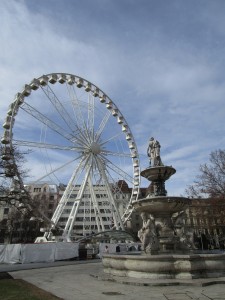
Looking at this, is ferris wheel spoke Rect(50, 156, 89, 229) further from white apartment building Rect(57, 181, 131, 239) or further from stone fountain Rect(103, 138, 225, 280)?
stone fountain Rect(103, 138, 225, 280)

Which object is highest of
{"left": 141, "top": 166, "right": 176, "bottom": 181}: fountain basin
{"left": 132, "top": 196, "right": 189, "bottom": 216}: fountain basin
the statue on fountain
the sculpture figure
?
the statue on fountain

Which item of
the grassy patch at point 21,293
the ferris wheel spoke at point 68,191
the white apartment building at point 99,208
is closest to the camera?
the grassy patch at point 21,293

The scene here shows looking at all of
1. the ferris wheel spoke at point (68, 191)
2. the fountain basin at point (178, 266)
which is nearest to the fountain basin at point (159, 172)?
the fountain basin at point (178, 266)

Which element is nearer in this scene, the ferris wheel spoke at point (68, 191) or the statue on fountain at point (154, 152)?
the statue on fountain at point (154, 152)

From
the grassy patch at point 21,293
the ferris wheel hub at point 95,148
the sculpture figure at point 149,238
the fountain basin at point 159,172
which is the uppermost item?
the ferris wheel hub at point 95,148

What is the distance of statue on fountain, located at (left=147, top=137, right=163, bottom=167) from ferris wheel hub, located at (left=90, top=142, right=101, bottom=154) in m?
A: 14.9

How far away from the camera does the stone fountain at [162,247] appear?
374 inches

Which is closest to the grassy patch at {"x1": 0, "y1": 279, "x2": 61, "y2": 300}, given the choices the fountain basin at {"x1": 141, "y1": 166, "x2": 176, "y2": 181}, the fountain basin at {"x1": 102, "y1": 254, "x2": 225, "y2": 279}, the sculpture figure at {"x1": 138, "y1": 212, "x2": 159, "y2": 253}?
the fountain basin at {"x1": 102, "y1": 254, "x2": 225, "y2": 279}

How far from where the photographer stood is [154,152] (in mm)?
16391

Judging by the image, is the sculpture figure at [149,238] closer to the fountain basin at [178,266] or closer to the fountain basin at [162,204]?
the fountain basin at [162,204]

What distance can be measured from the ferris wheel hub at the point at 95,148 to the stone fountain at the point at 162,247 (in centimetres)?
1497

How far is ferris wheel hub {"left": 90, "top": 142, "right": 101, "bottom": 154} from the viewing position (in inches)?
1224

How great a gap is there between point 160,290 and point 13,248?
1729 cm

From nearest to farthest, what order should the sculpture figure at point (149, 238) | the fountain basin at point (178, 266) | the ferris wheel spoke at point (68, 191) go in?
the fountain basin at point (178, 266), the sculpture figure at point (149, 238), the ferris wheel spoke at point (68, 191)
